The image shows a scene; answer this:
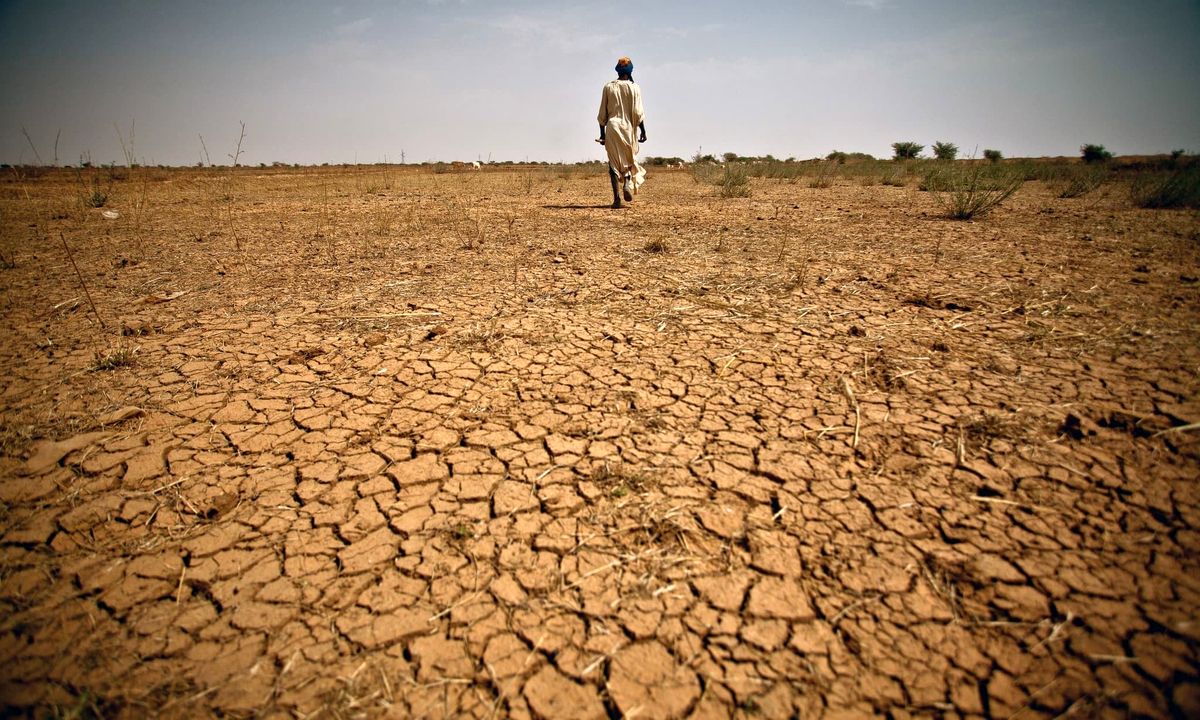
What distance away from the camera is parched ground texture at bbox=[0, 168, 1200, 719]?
1.08 meters

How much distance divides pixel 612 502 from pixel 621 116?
6.20 meters

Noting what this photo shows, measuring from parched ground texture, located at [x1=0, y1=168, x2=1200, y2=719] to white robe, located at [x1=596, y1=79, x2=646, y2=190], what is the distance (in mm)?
4062

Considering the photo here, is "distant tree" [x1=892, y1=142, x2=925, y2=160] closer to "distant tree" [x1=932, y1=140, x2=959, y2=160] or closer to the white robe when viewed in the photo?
"distant tree" [x1=932, y1=140, x2=959, y2=160]

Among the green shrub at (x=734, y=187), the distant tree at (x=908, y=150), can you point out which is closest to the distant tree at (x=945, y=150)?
the distant tree at (x=908, y=150)

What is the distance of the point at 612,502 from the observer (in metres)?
1.54

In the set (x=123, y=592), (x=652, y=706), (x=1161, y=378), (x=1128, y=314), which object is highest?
(x=1128, y=314)

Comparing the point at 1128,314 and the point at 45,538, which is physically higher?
the point at 1128,314

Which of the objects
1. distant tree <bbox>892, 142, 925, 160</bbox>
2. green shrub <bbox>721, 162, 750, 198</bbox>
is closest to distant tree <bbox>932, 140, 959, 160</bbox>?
distant tree <bbox>892, 142, 925, 160</bbox>

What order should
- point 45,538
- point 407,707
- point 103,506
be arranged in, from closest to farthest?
point 407,707 < point 45,538 < point 103,506

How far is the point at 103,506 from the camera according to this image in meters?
1.57

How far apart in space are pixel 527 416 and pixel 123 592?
1.31 meters

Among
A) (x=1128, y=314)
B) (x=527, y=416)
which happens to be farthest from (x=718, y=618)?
(x=1128, y=314)

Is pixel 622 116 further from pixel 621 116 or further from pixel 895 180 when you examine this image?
pixel 895 180

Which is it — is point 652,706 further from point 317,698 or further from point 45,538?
point 45,538
